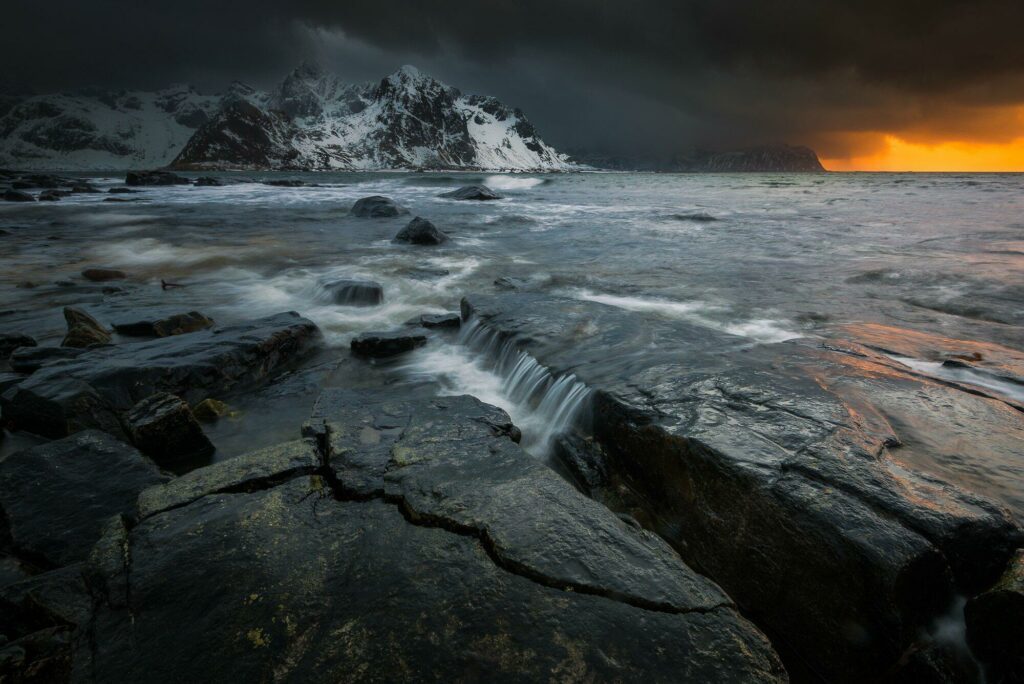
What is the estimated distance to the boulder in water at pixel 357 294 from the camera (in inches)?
343

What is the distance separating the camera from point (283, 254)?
44.0 feet

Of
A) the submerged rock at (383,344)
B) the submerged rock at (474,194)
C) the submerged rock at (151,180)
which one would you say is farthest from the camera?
the submerged rock at (151,180)

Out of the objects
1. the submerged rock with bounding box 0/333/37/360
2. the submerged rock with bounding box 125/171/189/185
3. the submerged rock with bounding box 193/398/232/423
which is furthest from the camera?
the submerged rock with bounding box 125/171/189/185

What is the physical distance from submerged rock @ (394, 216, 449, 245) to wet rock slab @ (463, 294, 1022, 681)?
1192 centimetres

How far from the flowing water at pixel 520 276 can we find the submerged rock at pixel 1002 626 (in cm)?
248

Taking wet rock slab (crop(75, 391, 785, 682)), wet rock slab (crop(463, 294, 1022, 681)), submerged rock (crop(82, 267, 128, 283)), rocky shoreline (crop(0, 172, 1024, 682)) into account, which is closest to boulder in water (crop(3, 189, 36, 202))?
submerged rock (crop(82, 267, 128, 283))

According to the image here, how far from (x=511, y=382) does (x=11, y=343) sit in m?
6.22

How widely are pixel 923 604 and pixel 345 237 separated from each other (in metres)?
17.0

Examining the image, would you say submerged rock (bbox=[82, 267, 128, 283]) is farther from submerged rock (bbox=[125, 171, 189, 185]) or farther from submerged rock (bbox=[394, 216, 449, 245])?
submerged rock (bbox=[125, 171, 189, 185])

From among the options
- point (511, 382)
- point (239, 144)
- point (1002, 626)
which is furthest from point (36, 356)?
point (239, 144)

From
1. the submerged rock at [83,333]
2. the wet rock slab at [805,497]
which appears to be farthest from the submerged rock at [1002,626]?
the submerged rock at [83,333]

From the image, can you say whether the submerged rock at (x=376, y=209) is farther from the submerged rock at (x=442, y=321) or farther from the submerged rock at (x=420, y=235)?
the submerged rock at (x=442, y=321)

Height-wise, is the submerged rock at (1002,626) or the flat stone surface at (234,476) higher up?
the submerged rock at (1002,626)

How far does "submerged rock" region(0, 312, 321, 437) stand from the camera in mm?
4008
